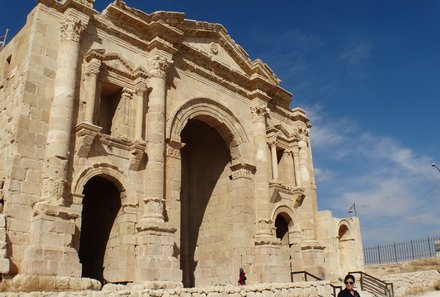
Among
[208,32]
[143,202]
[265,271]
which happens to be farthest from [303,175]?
[143,202]

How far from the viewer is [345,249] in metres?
23.1

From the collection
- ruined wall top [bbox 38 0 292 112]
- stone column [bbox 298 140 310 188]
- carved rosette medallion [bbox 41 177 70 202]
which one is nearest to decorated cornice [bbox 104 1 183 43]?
ruined wall top [bbox 38 0 292 112]

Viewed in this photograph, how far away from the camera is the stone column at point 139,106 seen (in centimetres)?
1293

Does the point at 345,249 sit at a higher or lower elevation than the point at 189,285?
higher

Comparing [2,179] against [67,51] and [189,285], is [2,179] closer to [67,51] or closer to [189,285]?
[67,51]

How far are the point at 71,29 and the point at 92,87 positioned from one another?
1737 mm

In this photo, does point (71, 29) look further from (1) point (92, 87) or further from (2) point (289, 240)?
(2) point (289, 240)

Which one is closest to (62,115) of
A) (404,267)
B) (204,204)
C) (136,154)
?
(136,154)

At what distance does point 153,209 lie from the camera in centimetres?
1244

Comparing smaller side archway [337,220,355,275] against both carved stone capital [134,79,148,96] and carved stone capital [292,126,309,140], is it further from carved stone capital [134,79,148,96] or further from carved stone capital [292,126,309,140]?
carved stone capital [134,79,148,96]

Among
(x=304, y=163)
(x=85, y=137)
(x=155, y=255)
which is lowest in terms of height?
A: (x=155, y=255)

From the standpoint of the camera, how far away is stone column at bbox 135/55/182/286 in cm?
1176

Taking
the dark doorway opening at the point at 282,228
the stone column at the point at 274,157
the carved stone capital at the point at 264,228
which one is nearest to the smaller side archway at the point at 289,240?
the dark doorway opening at the point at 282,228

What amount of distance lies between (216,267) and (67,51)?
32.0 ft
